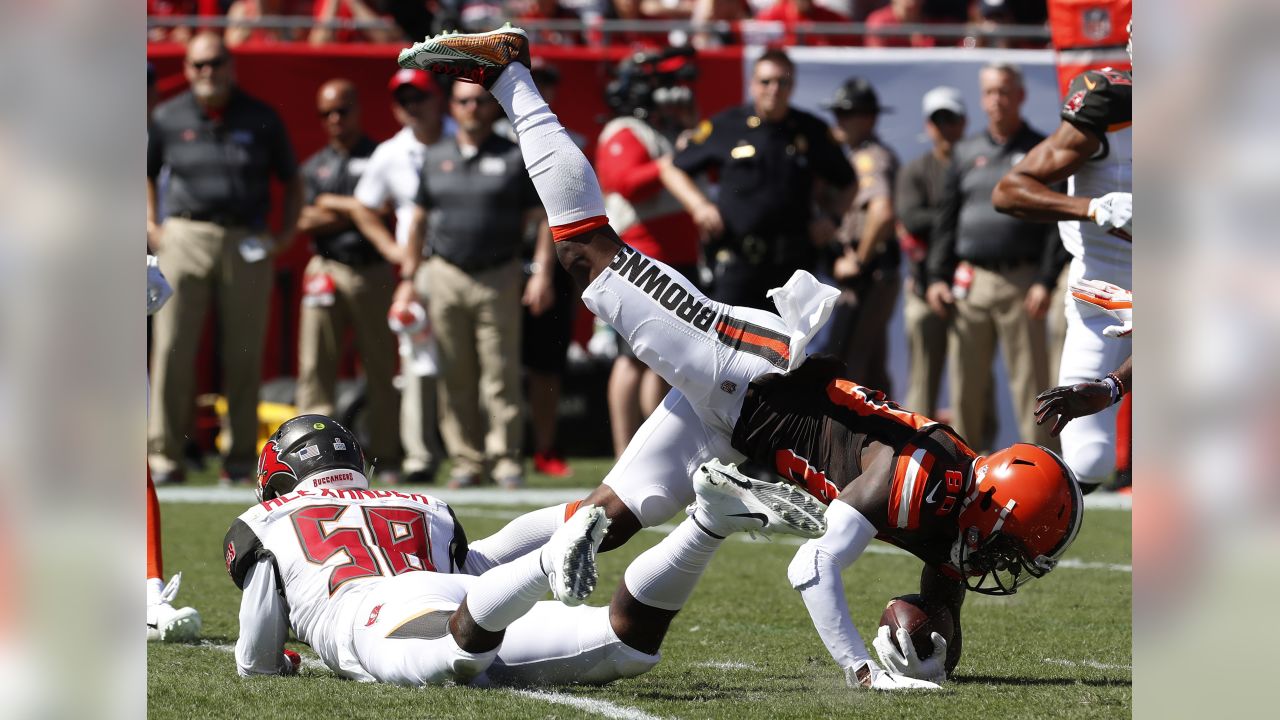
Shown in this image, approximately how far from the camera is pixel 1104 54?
6.91 m

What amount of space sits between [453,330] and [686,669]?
4.96m

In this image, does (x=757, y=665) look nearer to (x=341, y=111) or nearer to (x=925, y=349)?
(x=925, y=349)

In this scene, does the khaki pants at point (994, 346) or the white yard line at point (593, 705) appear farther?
the khaki pants at point (994, 346)

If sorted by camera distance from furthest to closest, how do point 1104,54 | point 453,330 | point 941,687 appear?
point 453,330, point 1104,54, point 941,687

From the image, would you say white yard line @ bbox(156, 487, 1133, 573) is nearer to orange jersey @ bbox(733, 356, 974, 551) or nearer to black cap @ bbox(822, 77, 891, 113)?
black cap @ bbox(822, 77, 891, 113)

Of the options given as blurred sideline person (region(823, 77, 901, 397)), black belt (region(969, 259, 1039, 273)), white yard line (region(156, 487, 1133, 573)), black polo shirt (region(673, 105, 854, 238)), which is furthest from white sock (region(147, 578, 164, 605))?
black belt (region(969, 259, 1039, 273))

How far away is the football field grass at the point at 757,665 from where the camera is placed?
3.71m

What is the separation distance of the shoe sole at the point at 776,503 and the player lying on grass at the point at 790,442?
0.92ft

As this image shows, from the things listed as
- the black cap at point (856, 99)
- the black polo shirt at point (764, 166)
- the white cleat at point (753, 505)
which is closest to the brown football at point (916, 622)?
the white cleat at point (753, 505)

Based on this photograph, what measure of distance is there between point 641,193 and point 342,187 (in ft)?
5.95

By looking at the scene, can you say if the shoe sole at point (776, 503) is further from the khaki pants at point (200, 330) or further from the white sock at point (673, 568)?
the khaki pants at point (200, 330)
